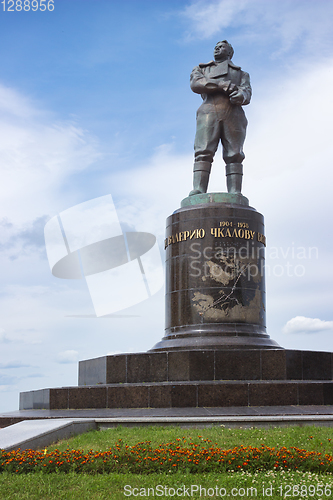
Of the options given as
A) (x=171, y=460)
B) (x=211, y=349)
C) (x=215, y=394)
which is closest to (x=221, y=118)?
(x=211, y=349)

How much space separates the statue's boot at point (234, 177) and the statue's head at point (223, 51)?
2.97 metres

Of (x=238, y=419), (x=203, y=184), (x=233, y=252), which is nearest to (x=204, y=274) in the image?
(x=233, y=252)

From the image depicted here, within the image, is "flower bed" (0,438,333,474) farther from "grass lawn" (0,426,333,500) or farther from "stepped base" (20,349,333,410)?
"stepped base" (20,349,333,410)

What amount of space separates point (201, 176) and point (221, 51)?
3492mm

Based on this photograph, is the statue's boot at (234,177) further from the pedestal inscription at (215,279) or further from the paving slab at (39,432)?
the paving slab at (39,432)

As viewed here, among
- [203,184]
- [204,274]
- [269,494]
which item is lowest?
[269,494]

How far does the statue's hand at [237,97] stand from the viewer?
1428cm

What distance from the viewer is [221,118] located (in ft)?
47.8

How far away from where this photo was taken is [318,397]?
10398mm

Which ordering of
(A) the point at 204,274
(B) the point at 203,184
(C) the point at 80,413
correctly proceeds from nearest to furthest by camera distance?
1. (C) the point at 80,413
2. (A) the point at 204,274
3. (B) the point at 203,184

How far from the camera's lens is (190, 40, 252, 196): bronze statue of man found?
47.5 ft

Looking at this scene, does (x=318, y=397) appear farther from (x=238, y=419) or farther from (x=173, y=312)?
(x=173, y=312)

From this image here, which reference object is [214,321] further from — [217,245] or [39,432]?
[39,432]

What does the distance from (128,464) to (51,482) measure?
2.97 feet
